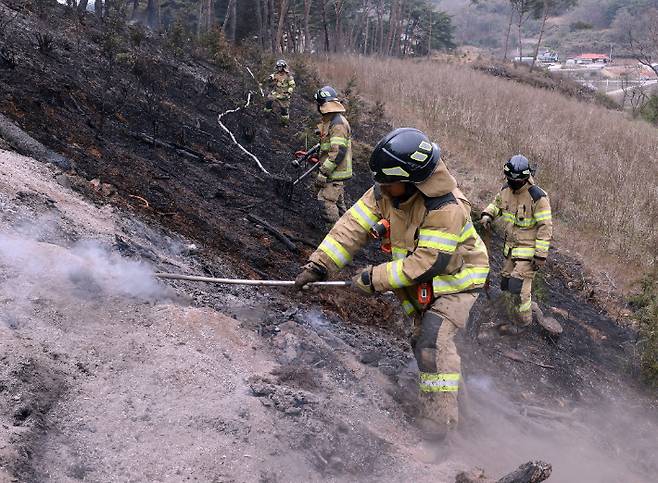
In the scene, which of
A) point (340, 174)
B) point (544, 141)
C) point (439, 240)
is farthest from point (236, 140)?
point (544, 141)

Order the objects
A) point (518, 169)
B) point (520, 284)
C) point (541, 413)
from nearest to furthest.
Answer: point (541, 413) < point (518, 169) < point (520, 284)

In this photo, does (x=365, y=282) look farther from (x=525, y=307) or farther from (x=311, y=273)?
(x=525, y=307)

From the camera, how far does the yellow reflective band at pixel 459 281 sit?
12.9 ft

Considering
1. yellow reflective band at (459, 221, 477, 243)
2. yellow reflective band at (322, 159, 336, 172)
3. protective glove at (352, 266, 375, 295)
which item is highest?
yellow reflective band at (459, 221, 477, 243)

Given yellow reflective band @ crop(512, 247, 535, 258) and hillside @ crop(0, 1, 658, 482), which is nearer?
hillside @ crop(0, 1, 658, 482)

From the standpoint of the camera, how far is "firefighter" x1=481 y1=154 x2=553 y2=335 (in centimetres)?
632

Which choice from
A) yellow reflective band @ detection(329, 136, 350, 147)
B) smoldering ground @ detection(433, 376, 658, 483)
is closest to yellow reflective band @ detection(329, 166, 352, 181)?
yellow reflective band @ detection(329, 136, 350, 147)

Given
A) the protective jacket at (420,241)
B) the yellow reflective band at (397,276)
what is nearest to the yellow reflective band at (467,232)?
the protective jacket at (420,241)

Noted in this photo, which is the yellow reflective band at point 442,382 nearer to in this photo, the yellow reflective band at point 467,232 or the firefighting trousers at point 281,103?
the yellow reflective band at point 467,232

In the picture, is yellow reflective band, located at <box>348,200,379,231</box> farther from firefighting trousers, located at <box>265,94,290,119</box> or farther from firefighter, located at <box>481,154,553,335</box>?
firefighting trousers, located at <box>265,94,290,119</box>

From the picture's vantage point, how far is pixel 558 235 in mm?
11156

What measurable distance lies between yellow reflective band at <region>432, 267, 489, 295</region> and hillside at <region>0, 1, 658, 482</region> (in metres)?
0.87

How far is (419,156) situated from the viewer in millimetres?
3611

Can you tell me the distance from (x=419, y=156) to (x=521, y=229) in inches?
130
